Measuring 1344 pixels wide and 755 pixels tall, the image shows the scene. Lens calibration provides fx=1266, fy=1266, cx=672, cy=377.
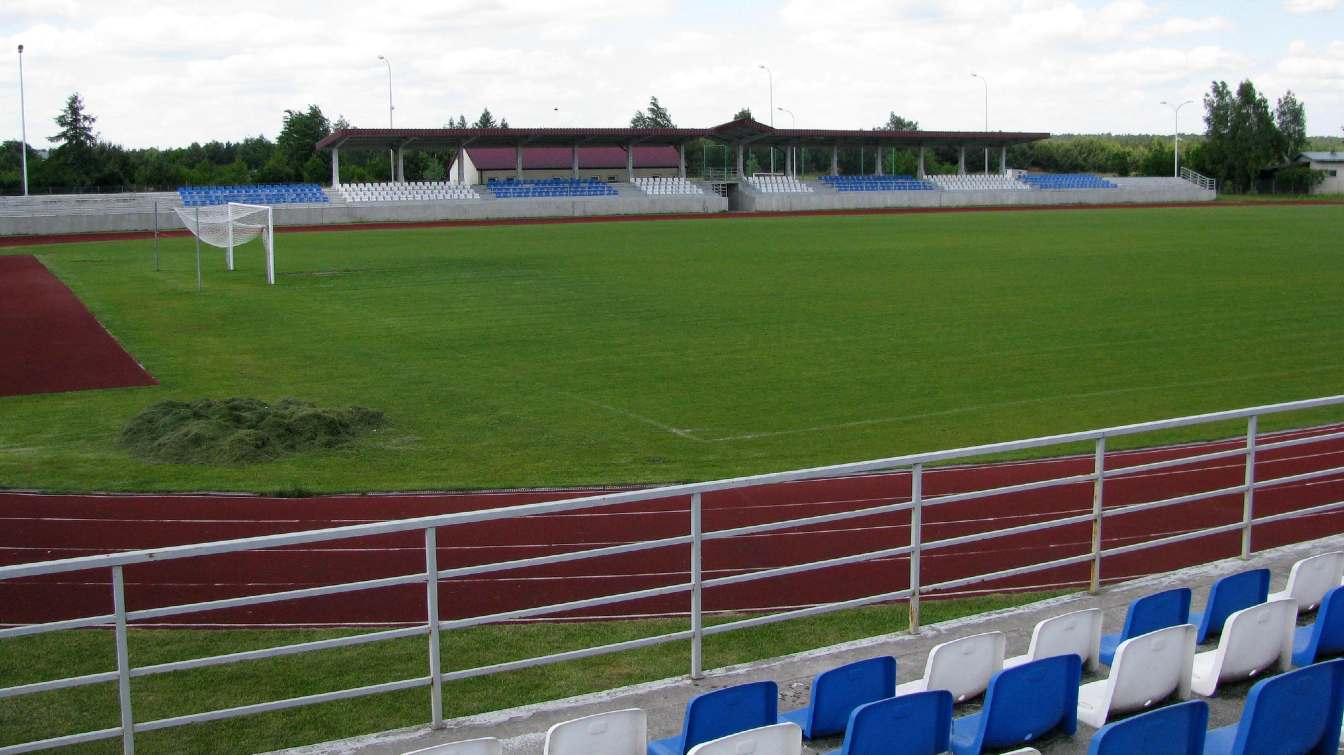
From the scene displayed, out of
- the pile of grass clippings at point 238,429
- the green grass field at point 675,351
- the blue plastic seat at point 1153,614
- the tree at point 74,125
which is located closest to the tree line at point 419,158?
the tree at point 74,125

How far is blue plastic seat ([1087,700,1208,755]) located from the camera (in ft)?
15.5

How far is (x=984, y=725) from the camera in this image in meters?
5.67

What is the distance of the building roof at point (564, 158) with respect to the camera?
319 feet

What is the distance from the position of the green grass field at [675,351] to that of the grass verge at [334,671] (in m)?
5.26

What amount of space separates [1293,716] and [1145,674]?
89cm

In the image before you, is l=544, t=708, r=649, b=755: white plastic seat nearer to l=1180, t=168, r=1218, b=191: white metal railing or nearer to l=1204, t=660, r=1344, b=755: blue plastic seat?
A: l=1204, t=660, r=1344, b=755: blue plastic seat

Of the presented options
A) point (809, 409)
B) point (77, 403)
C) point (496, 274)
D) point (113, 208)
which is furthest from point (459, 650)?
point (113, 208)

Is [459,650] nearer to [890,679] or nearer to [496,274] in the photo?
[890,679]

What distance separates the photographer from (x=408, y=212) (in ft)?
226

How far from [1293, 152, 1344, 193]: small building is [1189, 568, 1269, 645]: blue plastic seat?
Answer: 109 meters

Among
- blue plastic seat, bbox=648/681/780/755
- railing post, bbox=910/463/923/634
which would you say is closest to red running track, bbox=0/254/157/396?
railing post, bbox=910/463/923/634

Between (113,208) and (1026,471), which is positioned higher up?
(113,208)

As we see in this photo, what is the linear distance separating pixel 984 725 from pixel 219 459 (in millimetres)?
12604

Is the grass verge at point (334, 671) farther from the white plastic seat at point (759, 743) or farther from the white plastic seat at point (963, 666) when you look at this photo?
the white plastic seat at point (759, 743)
